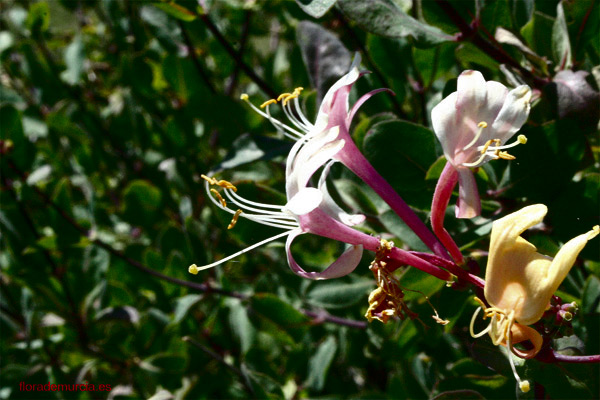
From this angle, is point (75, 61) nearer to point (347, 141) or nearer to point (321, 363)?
point (321, 363)

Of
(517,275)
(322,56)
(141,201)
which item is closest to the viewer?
(517,275)

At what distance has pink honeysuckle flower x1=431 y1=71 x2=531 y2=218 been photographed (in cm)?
58

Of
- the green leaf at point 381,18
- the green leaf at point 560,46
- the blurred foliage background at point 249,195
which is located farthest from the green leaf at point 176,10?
the green leaf at point 560,46

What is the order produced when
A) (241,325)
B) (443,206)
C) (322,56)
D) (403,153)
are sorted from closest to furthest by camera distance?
(443,206) < (403,153) < (322,56) < (241,325)

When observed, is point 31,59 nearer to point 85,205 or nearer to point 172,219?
point 85,205

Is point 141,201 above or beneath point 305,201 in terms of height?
beneath

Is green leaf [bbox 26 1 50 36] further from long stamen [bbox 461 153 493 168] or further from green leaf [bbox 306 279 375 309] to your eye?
long stamen [bbox 461 153 493 168]

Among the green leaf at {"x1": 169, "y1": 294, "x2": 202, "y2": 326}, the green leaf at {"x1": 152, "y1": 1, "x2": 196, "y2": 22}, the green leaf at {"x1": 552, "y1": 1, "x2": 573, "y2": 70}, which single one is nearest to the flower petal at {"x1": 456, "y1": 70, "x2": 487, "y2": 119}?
the green leaf at {"x1": 552, "y1": 1, "x2": 573, "y2": 70}

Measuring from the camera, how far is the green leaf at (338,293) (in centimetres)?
102

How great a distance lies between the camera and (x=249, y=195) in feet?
2.80

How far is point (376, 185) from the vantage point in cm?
66

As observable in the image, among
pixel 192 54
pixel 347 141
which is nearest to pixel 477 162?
pixel 347 141

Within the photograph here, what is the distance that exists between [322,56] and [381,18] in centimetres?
17

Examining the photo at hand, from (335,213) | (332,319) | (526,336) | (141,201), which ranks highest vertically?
(335,213)
